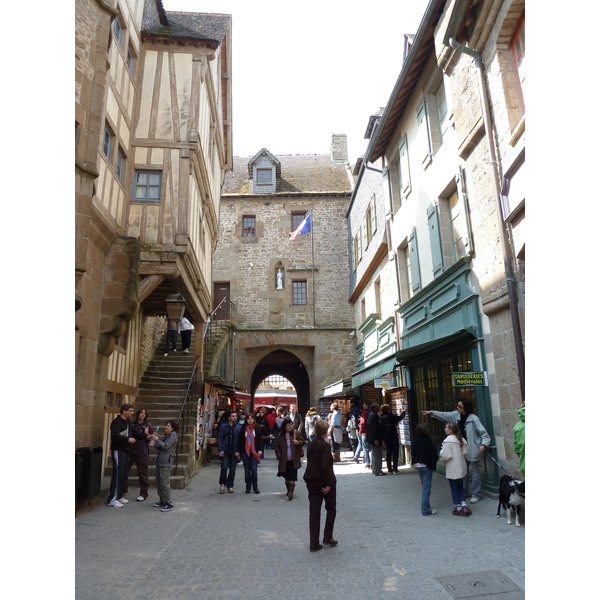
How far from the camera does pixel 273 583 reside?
425 cm

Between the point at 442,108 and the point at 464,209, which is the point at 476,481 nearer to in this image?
the point at 464,209

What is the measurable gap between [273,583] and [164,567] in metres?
1.17

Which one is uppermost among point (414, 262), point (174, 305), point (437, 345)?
point (414, 262)

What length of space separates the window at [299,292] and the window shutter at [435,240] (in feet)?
38.4

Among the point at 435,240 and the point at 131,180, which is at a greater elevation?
the point at 131,180

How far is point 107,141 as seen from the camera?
8602 mm

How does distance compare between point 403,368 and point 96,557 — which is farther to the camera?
point 403,368

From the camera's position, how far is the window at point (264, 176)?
902 inches

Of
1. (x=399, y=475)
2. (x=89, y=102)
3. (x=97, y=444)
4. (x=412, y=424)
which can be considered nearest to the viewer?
(x=89, y=102)

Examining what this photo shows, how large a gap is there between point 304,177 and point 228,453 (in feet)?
56.7

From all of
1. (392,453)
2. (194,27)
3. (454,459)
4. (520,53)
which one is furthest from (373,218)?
(454,459)

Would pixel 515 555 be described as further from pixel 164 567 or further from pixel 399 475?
pixel 399 475

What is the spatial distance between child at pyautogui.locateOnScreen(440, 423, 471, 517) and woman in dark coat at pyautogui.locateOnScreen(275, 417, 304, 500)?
283 centimetres

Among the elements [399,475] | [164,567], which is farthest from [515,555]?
[399,475]
